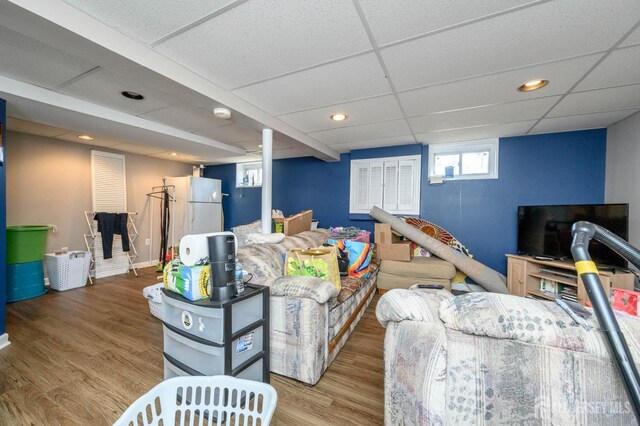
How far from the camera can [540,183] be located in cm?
335

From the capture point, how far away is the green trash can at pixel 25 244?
10.5 ft

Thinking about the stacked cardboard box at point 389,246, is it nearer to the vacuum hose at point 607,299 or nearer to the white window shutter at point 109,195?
the vacuum hose at point 607,299

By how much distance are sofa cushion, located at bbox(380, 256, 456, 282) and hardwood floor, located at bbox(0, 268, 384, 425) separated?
0.87 meters

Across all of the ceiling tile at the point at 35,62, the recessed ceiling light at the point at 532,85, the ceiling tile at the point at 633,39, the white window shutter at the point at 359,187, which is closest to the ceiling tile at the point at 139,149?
the ceiling tile at the point at 35,62

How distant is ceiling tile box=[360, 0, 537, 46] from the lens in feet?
4.08

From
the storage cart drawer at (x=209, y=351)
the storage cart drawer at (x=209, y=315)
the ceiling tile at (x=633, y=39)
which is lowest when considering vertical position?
the storage cart drawer at (x=209, y=351)

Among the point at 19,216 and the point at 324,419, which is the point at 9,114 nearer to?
the point at 19,216

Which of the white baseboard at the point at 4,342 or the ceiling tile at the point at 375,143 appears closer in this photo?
the white baseboard at the point at 4,342

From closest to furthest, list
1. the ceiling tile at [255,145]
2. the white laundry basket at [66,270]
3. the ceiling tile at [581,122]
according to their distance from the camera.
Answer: the ceiling tile at [581,122] < the white laundry basket at [66,270] < the ceiling tile at [255,145]

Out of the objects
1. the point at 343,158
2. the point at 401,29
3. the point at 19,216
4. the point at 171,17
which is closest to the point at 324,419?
the point at 401,29

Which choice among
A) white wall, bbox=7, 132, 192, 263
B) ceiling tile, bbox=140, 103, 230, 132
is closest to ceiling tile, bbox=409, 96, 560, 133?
ceiling tile, bbox=140, 103, 230, 132

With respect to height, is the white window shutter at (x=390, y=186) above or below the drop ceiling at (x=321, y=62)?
below

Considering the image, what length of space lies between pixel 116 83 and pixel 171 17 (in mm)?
1176

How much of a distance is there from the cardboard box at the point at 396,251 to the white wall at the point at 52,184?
4.87 metres
